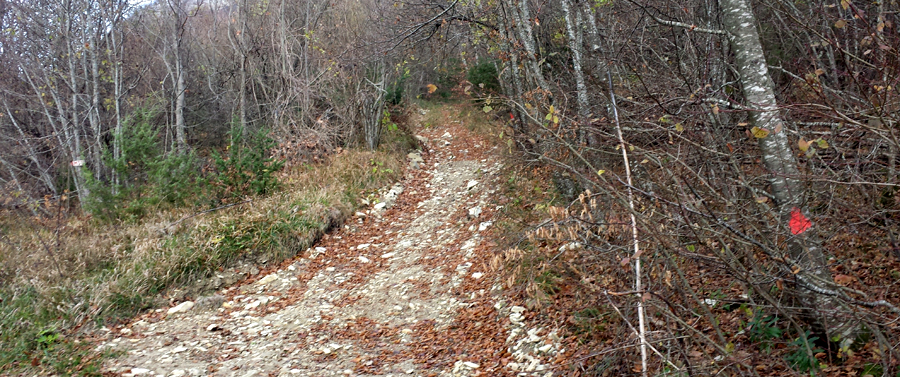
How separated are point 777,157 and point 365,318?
4.42 meters

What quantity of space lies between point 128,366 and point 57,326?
1.26 m

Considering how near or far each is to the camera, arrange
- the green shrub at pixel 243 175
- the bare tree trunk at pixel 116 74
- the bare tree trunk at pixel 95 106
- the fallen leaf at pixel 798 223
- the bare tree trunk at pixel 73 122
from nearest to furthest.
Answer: the fallen leaf at pixel 798 223, the green shrub at pixel 243 175, the bare tree trunk at pixel 73 122, the bare tree trunk at pixel 95 106, the bare tree trunk at pixel 116 74

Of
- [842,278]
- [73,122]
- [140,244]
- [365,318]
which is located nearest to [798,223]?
[842,278]

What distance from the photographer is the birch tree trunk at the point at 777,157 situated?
319 centimetres

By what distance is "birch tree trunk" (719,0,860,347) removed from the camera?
10.5ft

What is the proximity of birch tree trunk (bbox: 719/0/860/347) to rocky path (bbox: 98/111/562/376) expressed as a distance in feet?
6.34

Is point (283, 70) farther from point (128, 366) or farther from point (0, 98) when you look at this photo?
point (128, 366)

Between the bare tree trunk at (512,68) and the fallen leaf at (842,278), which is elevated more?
the bare tree trunk at (512,68)

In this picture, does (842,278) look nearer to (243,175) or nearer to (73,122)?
(243,175)

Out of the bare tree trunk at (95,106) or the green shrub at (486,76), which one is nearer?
the bare tree trunk at (95,106)

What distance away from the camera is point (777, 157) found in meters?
3.22

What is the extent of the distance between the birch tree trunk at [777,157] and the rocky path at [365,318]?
193 cm

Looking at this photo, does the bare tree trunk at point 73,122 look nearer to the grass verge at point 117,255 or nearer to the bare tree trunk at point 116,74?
the bare tree trunk at point 116,74

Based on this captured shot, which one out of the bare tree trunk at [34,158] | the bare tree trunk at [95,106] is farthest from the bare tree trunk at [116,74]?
the bare tree trunk at [34,158]
